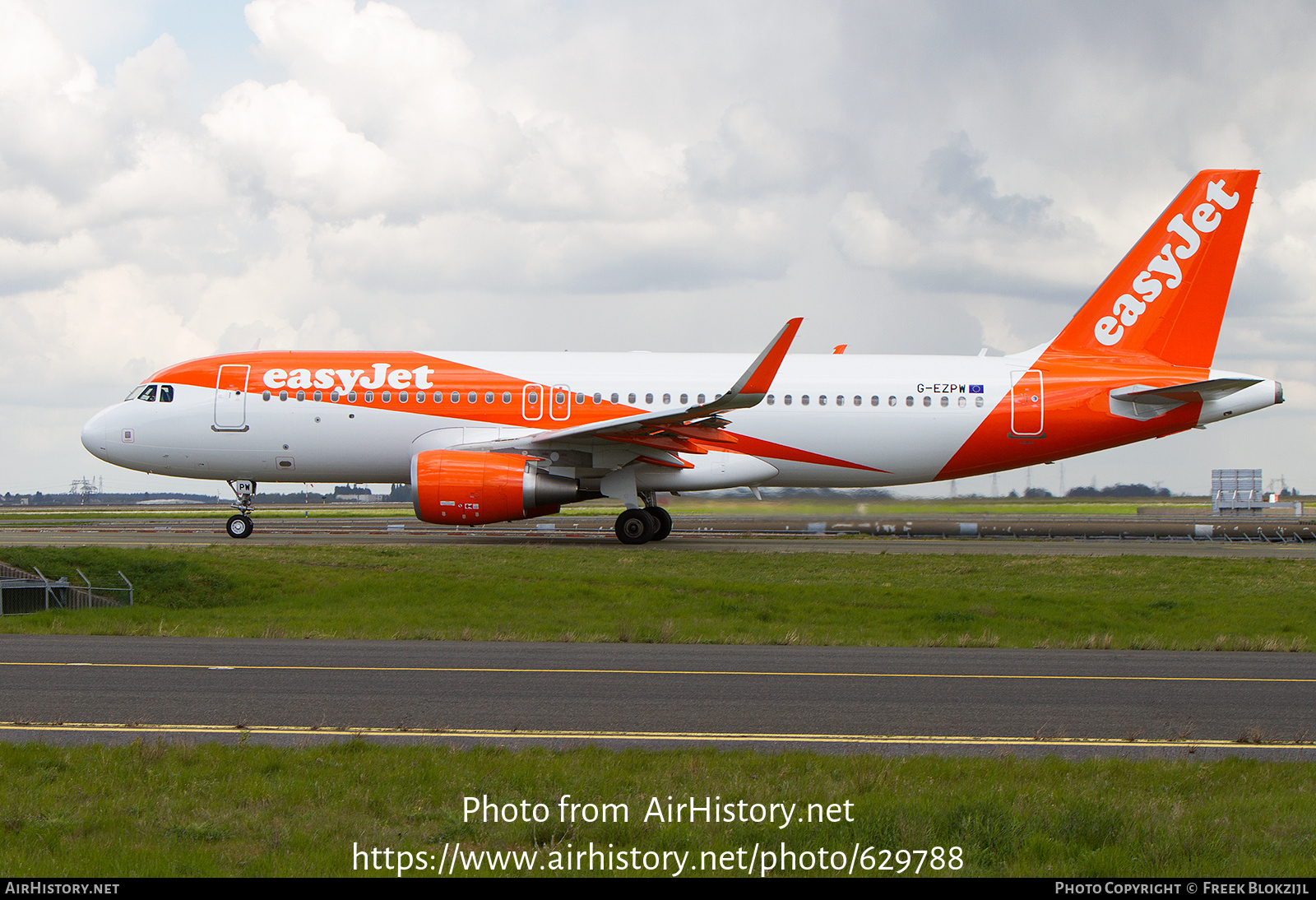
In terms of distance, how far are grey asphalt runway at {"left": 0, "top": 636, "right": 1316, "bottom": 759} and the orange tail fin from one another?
15.2m

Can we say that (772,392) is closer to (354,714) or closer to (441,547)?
(441,547)

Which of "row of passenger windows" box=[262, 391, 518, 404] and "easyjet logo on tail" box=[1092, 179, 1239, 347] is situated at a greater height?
"easyjet logo on tail" box=[1092, 179, 1239, 347]

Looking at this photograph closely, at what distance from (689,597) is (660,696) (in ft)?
25.6

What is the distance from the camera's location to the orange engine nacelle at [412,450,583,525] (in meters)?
23.5

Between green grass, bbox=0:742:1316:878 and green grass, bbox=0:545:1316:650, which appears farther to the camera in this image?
green grass, bbox=0:545:1316:650

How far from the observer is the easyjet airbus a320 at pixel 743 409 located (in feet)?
84.8

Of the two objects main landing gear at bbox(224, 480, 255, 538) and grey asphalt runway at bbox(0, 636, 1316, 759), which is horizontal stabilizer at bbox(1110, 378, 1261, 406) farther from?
main landing gear at bbox(224, 480, 255, 538)

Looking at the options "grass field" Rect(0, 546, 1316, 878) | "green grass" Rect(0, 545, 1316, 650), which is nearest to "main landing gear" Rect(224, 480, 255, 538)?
"green grass" Rect(0, 545, 1316, 650)

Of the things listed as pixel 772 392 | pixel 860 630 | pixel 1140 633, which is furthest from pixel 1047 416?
pixel 860 630

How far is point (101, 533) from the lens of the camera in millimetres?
30500

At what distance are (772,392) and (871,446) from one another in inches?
111

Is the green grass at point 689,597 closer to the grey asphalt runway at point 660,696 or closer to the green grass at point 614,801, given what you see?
the grey asphalt runway at point 660,696

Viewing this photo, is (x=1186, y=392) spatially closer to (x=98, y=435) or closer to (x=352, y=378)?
(x=352, y=378)

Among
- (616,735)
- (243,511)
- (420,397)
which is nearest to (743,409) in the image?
(420,397)
